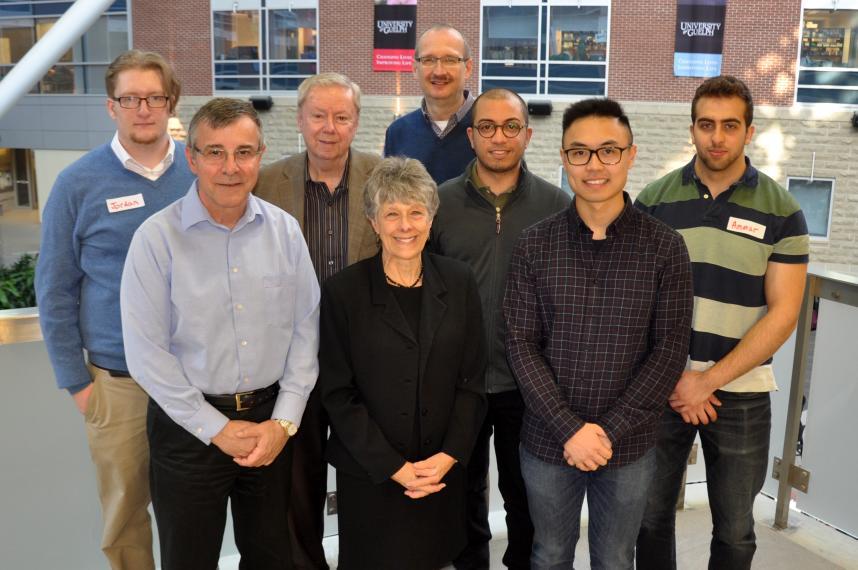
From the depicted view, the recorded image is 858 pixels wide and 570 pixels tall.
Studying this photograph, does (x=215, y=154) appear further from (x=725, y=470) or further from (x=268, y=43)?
(x=268, y=43)

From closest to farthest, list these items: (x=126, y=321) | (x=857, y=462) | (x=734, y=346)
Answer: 1. (x=126, y=321)
2. (x=734, y=346)
3. (x=857, y=462)

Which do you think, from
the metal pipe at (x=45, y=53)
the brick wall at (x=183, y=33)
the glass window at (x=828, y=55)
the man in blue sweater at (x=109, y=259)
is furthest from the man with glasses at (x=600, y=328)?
the brick wall at (x=183, y=33)

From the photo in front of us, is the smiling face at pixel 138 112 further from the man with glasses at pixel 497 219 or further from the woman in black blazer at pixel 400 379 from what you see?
the man with glasses at pixel 497 219

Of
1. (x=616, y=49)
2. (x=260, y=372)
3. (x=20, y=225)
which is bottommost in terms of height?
(x=20, y=225)

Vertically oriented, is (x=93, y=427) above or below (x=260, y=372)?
below

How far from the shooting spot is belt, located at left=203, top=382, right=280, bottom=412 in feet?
6.01

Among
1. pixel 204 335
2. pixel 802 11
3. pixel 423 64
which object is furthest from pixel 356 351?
pixel 802 11

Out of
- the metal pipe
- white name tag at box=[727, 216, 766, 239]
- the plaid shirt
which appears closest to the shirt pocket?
the plaid shirt

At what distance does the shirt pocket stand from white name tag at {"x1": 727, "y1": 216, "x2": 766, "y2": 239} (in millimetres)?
1161

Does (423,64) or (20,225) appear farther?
(20,225)

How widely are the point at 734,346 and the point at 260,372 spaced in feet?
4.13

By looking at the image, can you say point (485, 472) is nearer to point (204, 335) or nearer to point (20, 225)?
point (204, 335)

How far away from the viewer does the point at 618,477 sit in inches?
72.8

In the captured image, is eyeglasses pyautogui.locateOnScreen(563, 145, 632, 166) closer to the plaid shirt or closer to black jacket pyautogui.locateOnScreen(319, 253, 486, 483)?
the plaid shirt
